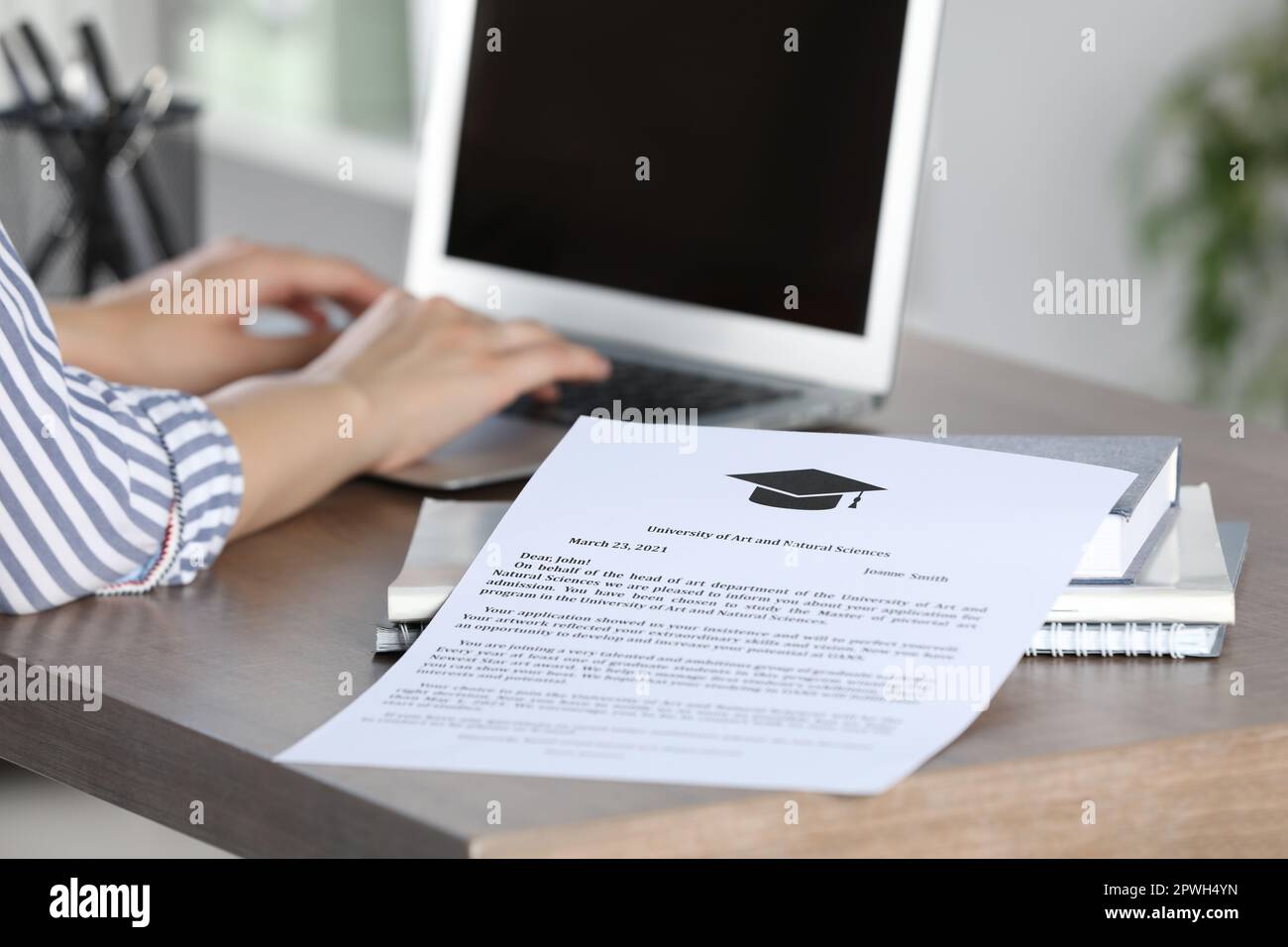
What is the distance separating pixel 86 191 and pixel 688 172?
0.65 m

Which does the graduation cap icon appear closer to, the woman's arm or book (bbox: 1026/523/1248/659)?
book (bbox: 1026/523/1248/659)

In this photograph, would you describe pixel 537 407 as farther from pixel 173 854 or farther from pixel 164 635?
pixel 173 854

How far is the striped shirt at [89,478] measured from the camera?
2.24 feet

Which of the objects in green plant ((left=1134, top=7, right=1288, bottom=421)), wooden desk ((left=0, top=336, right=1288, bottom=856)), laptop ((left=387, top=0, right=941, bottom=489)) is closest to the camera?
wooden desk ((left=0, top=336, right=1288, bottom=856))

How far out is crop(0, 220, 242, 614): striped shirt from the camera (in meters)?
0.68

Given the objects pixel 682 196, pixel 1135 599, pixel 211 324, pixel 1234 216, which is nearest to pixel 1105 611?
pixel 1135 599

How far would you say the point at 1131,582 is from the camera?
24.3 inches

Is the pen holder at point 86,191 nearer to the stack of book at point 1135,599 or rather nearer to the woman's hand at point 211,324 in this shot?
the woman's hand at point 211,324

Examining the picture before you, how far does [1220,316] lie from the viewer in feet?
7.24

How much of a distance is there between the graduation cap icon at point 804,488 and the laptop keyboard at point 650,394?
0.29m

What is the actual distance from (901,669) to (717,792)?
10 centimetres

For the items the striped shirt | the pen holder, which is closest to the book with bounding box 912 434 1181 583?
the striped shirt

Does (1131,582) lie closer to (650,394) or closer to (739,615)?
(739,615)

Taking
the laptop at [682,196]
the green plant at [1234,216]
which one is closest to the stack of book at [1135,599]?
the laptop at [682,196]
